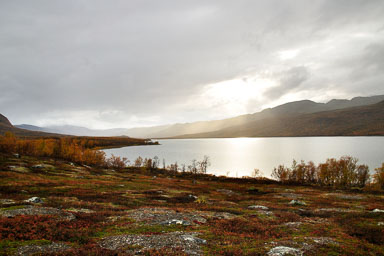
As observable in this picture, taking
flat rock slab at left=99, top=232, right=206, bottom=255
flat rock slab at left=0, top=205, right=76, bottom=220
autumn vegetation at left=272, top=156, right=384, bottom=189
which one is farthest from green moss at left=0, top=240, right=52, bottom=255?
autumn vegetation at left=272, top=156, right=384, bottom=189

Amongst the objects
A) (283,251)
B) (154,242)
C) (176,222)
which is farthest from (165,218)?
(283,251)

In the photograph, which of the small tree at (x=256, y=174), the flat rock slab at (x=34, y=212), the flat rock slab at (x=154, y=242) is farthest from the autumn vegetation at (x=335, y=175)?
the flat rock slab at (x=34, y=212)

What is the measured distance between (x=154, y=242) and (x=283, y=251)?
10261mm

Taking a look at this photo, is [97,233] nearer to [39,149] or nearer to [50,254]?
[50,254]

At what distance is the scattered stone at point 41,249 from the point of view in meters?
12.2

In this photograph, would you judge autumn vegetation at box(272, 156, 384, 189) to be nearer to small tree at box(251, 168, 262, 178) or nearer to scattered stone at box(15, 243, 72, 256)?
small tree at box(251, 168, 262, 178)

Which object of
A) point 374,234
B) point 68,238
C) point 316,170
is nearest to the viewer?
point 68,238

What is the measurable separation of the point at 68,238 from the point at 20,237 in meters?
3.22

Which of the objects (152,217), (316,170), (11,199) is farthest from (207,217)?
(316,170)

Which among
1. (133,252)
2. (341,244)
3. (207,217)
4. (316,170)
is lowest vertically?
(316,170)

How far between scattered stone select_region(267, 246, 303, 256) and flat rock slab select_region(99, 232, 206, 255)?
5505 mm

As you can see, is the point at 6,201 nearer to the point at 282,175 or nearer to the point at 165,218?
Answer: the point at 165,218

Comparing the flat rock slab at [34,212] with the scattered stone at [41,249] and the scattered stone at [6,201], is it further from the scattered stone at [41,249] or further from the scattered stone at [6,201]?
the scattered stone at [41,249]

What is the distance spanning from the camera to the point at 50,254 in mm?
11945
